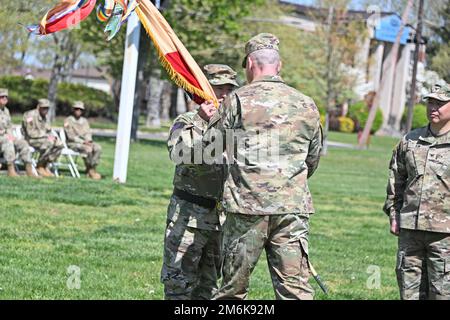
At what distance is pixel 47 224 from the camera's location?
38.8 feet

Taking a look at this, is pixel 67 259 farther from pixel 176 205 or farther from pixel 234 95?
pixel 234 95

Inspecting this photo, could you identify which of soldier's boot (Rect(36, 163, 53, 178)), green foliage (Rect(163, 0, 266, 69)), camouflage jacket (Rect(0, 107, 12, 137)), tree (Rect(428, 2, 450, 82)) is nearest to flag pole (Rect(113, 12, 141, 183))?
soldier's boot (Rect(36, 163, 53, 178))

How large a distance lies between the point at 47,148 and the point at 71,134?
4.81ft

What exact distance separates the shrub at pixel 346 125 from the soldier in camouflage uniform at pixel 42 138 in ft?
175

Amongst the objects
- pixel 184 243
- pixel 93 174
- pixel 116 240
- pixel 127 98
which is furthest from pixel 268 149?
pixel 93 174

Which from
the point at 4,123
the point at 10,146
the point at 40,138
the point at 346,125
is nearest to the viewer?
the point at 10,146

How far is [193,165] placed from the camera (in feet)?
22.1

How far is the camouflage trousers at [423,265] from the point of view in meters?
6.89

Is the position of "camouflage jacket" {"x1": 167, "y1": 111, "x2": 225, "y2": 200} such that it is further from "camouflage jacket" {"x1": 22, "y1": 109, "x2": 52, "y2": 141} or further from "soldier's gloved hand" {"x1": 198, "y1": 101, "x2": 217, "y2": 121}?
"camouflage jacket" {"x1": 22, "y1": 109, "x2": 52, "y2": 141}

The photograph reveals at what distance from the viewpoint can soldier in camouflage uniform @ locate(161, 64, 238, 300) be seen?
6703 mm

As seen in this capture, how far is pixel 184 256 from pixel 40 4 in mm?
14255

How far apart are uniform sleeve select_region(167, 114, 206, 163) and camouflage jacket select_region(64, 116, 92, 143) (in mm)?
12571

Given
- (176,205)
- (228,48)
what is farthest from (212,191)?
(228,48)

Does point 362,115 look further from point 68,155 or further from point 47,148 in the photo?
point 47,148
